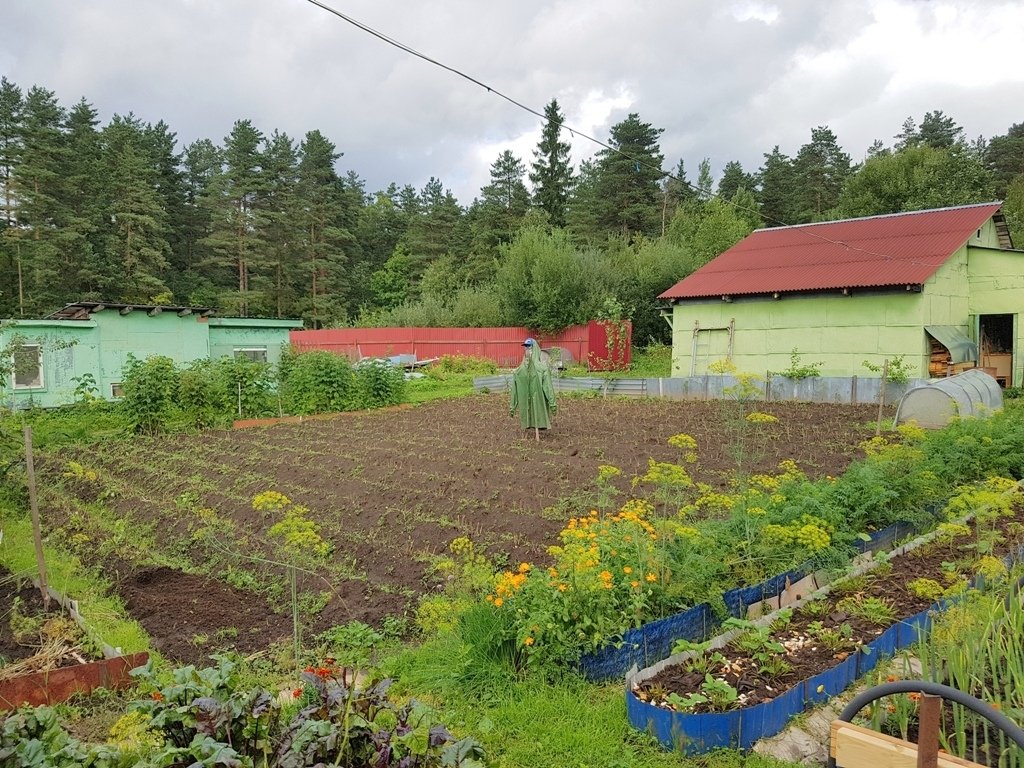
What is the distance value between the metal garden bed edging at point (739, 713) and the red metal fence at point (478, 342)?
21734mm

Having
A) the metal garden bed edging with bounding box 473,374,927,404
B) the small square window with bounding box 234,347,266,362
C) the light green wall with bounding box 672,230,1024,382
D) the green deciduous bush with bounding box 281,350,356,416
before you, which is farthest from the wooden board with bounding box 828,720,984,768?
the small square window with bounding box 234,347,266,362

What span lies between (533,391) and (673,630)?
731cm

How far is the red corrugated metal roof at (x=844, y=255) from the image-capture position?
1686 centimetres

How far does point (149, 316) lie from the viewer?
18.7 metres

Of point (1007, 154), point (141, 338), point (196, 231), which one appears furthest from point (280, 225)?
point (1007, 154)

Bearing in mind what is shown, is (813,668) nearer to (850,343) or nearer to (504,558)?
(504,558)

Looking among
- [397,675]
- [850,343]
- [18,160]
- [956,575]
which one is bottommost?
[397,675]

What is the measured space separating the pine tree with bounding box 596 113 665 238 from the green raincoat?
34074 mm

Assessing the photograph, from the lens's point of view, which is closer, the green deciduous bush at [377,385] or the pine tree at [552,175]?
the green deciduous bush at [377,385]

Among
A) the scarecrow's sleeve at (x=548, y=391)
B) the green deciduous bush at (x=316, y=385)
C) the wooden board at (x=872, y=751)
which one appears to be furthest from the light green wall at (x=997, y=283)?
the wooden board at (x=872, y=751)

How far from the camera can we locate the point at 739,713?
295 centimetres

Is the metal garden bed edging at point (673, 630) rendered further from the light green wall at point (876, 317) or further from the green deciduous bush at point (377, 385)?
the light green wall at point (876, 317)

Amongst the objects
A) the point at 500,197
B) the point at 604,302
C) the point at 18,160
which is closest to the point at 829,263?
the point at 604,302

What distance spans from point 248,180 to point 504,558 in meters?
40.0
